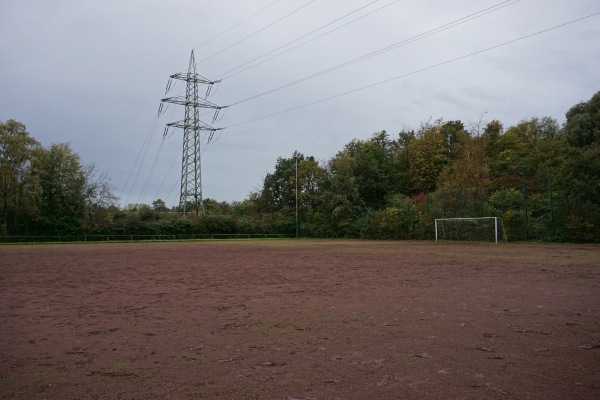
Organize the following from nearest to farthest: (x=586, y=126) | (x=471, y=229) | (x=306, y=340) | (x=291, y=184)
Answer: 1. (x=306, y=340)
2. (x=471, y=229)
3. (x=586, y=126)
4. (x=291, y=184)

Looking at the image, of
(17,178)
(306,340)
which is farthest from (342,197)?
(306,340)

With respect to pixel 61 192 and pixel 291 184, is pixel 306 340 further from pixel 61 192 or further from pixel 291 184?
pixel 291 184

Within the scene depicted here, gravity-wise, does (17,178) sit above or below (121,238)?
above

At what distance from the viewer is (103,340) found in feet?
18.5

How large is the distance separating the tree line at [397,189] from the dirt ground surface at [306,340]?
2100cm

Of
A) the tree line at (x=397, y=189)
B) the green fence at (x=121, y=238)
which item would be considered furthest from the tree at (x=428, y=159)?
the green fence at (x=121, y=238)

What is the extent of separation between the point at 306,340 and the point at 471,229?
29660mm

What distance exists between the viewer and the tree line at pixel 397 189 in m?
29.8

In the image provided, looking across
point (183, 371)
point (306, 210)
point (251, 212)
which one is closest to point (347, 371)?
point (183, 371)

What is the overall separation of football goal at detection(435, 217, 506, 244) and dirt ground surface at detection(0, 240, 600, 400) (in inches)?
828

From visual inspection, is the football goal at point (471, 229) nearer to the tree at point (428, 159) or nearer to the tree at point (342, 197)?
the tree at point (342, 197)

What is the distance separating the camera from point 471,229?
32531mm

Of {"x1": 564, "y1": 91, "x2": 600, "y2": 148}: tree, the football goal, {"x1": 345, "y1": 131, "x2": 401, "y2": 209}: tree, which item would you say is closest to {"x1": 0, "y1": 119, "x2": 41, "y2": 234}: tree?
{"x1": 345, "y1": 131, "x2": 401, "y2": 209}: tree

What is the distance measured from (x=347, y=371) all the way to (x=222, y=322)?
2.75 m
